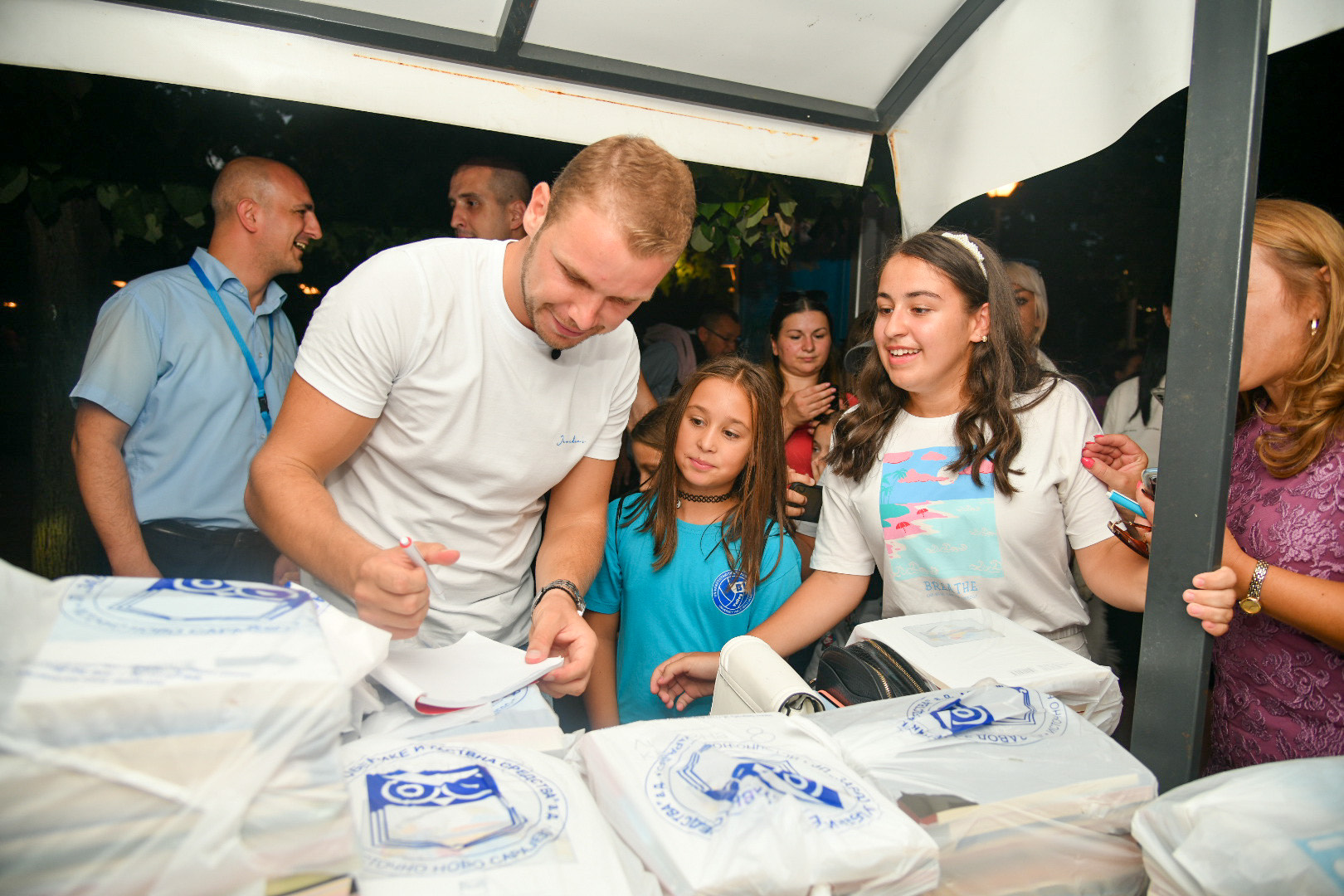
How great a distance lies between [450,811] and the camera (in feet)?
2.78

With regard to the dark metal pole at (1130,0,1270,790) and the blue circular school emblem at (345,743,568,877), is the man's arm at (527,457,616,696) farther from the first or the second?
the dark metal pole at (1130,0,1270,790)

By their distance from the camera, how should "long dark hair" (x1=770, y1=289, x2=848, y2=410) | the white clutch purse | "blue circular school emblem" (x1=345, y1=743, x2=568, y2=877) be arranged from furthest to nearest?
"long dark hair" (x1=770, y1=289, x2=848, y2=410), the white clutch purse, "blue circular school emblem" (x1=345, y1=743, x2=568, y2=877)

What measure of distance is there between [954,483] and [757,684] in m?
0.83

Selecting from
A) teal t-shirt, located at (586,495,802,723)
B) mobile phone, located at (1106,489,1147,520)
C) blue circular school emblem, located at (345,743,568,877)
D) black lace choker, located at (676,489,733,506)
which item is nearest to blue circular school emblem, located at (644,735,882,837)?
blue circular school emblem, located at (345,743,568,877)

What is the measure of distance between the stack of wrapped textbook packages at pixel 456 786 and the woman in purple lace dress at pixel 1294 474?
2.37ft

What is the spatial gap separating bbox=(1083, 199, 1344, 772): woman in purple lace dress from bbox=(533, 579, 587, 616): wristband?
1279mm

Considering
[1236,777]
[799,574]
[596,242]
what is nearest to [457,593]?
[596,242]

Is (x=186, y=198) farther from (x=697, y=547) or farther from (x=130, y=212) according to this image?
(x=697, y=547)

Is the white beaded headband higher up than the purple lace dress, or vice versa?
the white beaded headband

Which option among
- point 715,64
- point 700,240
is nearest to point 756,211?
point 700,240

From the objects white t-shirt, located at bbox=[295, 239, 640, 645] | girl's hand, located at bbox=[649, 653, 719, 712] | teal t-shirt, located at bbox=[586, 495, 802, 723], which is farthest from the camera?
teal t-shirt, located at bbox=[586, 495, 802, 723]

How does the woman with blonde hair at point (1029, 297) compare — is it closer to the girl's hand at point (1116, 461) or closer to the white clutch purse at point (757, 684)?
the girl's hand at point (1116, 461)

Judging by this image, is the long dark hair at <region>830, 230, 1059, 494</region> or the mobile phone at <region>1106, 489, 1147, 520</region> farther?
the long dark hair at <region>830, 230, 1059, 494</region>

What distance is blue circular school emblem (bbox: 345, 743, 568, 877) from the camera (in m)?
0.79
